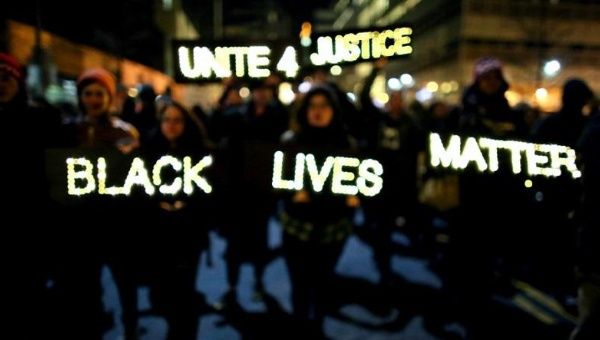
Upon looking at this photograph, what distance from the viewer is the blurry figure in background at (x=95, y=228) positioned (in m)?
3.64

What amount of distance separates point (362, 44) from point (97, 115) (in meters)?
2.01

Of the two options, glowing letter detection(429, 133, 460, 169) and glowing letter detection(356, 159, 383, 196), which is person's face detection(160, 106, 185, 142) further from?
glowing letter detection(429, 133, 460, 169)

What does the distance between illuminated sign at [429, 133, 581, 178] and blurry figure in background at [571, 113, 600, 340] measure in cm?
13

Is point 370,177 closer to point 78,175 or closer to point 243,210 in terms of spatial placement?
point 78,175

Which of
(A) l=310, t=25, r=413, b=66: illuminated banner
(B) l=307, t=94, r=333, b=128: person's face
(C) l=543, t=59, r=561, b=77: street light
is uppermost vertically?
(C) l=543, t=59, r=561, b=77: street light

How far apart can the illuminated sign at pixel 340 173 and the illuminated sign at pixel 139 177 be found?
0.50 m

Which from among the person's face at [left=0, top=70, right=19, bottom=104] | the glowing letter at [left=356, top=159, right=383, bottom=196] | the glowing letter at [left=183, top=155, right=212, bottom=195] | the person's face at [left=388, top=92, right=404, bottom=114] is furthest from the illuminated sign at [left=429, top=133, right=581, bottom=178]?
the person's face at [left=388, top=92, right=404, bottom=114]

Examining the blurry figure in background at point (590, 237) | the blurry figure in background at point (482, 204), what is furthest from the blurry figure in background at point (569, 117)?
the blurry figure in background at point (590, 237)

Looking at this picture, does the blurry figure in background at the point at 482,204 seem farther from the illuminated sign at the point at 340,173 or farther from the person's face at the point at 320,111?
the illuminated sign at the point at 340,173

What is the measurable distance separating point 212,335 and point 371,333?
1.41 m

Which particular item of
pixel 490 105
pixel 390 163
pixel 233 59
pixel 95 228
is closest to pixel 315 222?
pixel 390 163

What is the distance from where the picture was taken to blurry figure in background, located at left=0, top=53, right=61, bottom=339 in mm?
3162

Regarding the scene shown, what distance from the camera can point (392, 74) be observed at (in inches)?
2800

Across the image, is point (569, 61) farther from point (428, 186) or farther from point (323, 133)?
Result: point (323, 133)
